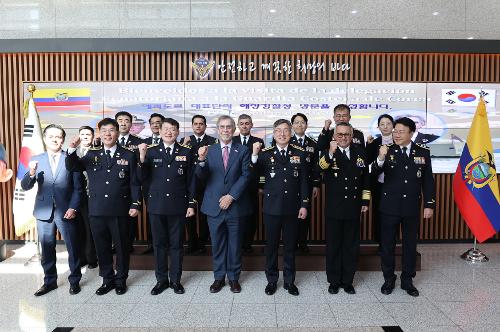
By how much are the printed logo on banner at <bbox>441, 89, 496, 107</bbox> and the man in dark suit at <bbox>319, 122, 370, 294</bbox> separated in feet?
9.93

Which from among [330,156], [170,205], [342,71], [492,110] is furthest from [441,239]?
[170,205]

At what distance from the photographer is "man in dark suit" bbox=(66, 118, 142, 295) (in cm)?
386

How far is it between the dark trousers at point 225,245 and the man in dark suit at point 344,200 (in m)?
0.99

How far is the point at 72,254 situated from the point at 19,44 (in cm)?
387

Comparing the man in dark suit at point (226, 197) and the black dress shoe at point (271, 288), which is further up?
the man in dark suit at point (226, 197)

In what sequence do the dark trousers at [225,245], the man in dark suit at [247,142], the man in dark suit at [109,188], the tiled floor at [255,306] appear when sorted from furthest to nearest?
the man in dark suit at [247,142] < the dark trousers at [225,245] < the man in dark suit at [109,188] < the tiled floor at [255,306]

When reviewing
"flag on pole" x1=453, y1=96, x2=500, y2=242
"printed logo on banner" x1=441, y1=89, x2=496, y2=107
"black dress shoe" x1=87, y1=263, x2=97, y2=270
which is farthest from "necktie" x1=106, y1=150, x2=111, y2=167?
"printed logo on banner" x1=441, y1=89, x2=496, y2=107

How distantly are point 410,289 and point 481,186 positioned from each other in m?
2.16

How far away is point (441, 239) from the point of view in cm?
630

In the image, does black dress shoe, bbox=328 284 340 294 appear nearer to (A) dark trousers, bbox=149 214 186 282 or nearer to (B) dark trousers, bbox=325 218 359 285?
(B) dark trousers, bbox=325 218 359 285

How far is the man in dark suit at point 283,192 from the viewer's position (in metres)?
3.93

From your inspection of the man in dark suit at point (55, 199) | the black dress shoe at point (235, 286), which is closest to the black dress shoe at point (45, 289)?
the man in dark suit at point (55, 199)

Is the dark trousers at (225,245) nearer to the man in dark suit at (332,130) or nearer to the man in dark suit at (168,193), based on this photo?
the man in dark suit at (168,193)

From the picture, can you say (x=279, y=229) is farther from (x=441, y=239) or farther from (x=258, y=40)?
(x=441, y=239)
